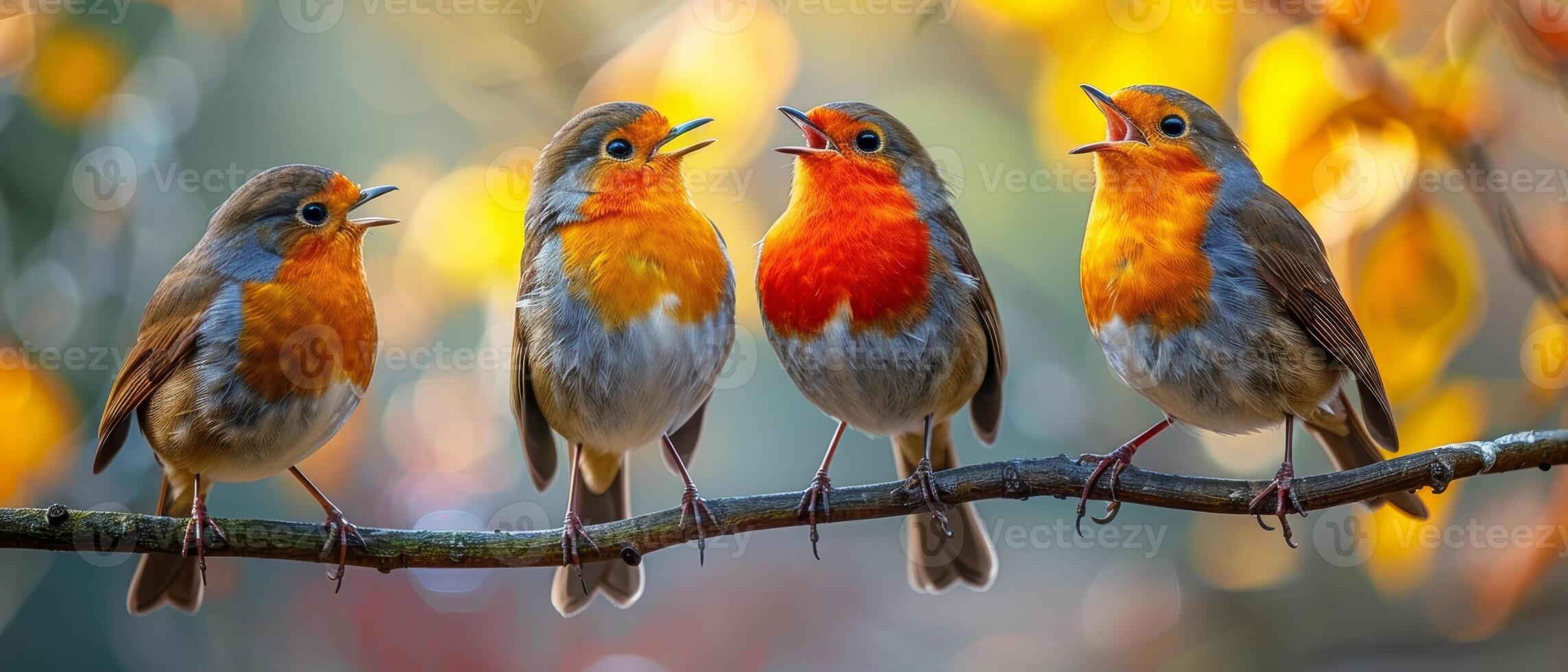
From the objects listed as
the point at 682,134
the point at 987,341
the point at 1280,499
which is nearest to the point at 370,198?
the point at 682,134

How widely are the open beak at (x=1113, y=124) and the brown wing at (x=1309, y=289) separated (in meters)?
0.36

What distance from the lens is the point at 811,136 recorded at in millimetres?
2674

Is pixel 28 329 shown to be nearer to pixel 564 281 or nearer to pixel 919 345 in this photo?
pixel 564 281

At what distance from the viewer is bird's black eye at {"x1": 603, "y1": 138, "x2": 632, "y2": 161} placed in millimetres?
2705

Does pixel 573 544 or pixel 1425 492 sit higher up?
pixel 1425 492

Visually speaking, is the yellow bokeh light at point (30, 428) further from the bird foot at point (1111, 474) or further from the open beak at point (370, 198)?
the bird foot at point (1111, 474)

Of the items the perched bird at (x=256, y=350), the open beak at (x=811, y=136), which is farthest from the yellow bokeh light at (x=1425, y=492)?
the perched bird at (x=256, y=350)

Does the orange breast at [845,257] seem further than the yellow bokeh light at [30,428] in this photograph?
No

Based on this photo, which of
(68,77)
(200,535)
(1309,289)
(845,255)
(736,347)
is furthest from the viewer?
(68,77)

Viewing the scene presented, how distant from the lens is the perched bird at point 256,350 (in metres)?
2.38

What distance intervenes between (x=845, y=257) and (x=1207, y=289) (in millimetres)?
811

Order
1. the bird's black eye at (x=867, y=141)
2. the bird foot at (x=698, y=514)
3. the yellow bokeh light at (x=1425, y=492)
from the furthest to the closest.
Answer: the yellow bokeh light at (x=1425, y=492), the bird's black eye at (x=867, y=141), the bird foot at (x=698, y=514)

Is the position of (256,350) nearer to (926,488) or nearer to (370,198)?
(370,198)

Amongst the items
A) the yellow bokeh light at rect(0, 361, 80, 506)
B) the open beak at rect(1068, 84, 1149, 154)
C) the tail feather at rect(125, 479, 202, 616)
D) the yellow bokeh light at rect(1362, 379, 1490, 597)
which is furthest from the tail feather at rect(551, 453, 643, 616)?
the yellow bokeh light at rect(1362, 379, 1490, 597)
